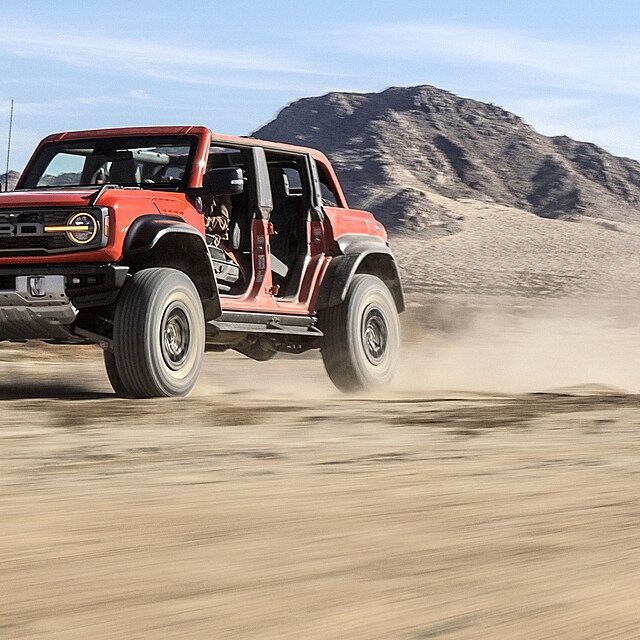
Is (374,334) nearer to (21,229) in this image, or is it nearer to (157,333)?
(157,333)

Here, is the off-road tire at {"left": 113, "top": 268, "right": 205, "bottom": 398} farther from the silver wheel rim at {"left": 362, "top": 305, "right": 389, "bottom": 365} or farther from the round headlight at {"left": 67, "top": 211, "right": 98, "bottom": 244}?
the silver wheel rim at {"left": 362, "top": 305, "right": 389, "bottom": 365}

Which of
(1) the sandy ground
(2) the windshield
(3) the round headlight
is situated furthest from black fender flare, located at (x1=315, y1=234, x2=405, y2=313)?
(3) the round headlight

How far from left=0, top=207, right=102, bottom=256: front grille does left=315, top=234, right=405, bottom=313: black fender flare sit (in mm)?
2417

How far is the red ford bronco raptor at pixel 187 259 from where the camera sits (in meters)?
7.87

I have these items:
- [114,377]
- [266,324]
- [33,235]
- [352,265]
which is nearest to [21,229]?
[33,235]

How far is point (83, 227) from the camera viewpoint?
779cm

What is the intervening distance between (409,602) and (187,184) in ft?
19.3

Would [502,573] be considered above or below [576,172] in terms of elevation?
below

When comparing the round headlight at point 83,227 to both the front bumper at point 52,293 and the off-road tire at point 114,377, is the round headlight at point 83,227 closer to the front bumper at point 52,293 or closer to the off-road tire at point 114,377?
the front bumper at point 52,293

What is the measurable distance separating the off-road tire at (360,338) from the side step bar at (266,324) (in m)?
0.18

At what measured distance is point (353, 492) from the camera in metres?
4.63

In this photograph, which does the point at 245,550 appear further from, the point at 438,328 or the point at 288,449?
the point at 438,328

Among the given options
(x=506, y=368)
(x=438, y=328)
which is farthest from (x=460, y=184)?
(x=506, y=368)

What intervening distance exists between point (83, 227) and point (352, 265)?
2.63 meters
